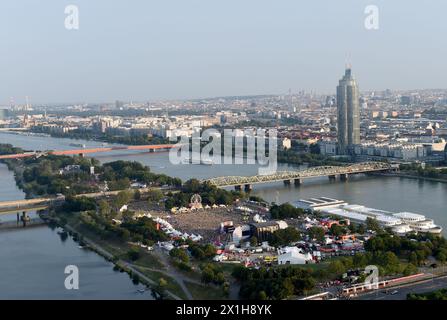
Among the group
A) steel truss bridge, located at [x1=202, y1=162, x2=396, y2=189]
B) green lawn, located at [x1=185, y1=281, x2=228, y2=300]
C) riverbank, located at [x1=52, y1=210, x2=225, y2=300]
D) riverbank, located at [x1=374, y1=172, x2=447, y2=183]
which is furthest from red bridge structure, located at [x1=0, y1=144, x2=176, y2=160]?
green lawn, located at [x1=185, y1=281, x2=228, y2=300]

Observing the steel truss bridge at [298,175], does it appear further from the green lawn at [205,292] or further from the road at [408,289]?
the road at [408,289]

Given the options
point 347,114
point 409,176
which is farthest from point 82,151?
point 409,176

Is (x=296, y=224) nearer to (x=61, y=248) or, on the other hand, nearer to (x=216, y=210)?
(x=216, y=210)

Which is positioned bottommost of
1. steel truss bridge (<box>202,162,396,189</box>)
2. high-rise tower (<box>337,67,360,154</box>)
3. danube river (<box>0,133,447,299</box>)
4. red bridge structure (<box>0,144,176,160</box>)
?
danube river (<box>0,133,447,299</box>)

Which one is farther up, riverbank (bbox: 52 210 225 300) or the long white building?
the long white building

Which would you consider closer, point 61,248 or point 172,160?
point 61,248

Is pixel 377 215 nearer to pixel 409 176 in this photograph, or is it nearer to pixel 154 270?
pixel 154 270

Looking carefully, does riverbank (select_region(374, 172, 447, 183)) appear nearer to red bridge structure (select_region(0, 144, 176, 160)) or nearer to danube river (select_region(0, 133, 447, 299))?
danube river (select_region(0, 133, 447, 299))
